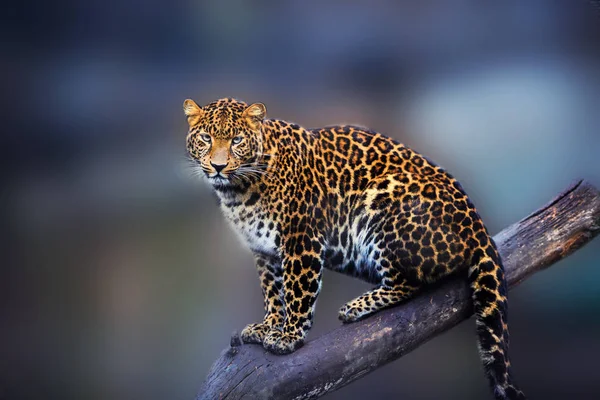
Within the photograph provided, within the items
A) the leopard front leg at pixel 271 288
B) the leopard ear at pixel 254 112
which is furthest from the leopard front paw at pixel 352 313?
the leopard ear at pixel 254 112

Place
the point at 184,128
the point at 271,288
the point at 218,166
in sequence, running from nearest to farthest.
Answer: the point at 218,166 < the point at 271,288 < the point at 184,128

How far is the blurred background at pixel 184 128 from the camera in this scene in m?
6.09

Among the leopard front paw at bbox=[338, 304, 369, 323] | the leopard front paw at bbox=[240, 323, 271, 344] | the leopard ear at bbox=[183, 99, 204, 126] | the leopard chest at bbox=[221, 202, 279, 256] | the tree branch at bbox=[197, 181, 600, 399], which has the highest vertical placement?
the leopard ear at bbox=[183, 99, 204, 126]


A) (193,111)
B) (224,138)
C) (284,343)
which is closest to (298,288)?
(284,343)

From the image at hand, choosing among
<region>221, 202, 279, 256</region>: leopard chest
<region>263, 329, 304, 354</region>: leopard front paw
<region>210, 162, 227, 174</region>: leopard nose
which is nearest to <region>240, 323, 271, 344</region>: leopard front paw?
<region>263, 329, 304, 354</region>: leopard front paw

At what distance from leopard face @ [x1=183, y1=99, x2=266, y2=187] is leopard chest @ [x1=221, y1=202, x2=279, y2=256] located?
0.92 ft

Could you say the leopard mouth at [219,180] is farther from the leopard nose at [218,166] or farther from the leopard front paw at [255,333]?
the leopard front paw at [255,333]

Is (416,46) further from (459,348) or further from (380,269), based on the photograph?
(459,348)

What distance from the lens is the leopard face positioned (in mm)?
4402

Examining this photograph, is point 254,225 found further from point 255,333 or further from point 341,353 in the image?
point 341,353

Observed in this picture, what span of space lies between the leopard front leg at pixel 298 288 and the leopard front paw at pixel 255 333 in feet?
0.71

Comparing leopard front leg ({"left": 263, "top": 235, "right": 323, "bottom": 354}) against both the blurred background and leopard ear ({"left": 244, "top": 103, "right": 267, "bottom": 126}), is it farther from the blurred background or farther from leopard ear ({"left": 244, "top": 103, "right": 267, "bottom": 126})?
the blurred background

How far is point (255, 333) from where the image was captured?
16.3 ft

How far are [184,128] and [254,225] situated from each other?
5.46 feet
